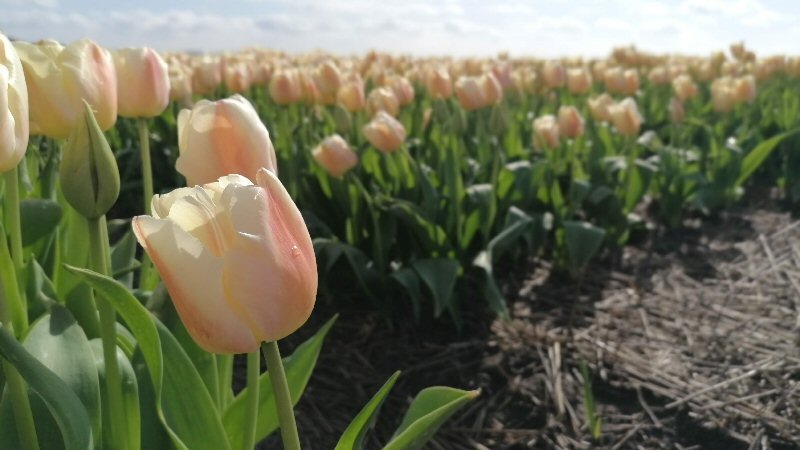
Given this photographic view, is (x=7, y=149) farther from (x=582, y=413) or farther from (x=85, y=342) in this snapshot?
(x=582, y=413)

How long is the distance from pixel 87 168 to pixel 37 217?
A: 2.33ft

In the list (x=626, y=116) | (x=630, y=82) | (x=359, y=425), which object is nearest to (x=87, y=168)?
(x=359, y=425)

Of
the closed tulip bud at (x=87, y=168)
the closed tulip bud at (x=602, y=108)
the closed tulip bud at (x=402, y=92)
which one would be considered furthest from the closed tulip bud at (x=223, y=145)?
the closed tulip bud at (x=602, y=108)

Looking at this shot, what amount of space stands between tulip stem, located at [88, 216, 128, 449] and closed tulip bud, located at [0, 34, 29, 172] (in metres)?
0.12

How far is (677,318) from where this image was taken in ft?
9.45

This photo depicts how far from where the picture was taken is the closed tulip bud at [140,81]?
60.7 inches

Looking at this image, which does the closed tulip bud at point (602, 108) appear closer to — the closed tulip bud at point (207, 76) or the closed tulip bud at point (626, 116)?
the closed tulip bud at point (626, 116)

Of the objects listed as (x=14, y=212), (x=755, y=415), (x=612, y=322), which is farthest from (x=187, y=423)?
(x=612, y=322)

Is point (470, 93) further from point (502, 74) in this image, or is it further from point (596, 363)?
point (596, 363)

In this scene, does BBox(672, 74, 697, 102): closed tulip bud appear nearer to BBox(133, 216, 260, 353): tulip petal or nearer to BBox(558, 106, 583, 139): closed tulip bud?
BBox(558, 106, 583, 139): closed tulip bud

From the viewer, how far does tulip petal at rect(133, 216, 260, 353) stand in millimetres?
748

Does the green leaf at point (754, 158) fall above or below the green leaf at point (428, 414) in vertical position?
below

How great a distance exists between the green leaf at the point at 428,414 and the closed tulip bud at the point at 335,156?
1.48m

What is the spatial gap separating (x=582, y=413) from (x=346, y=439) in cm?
136
